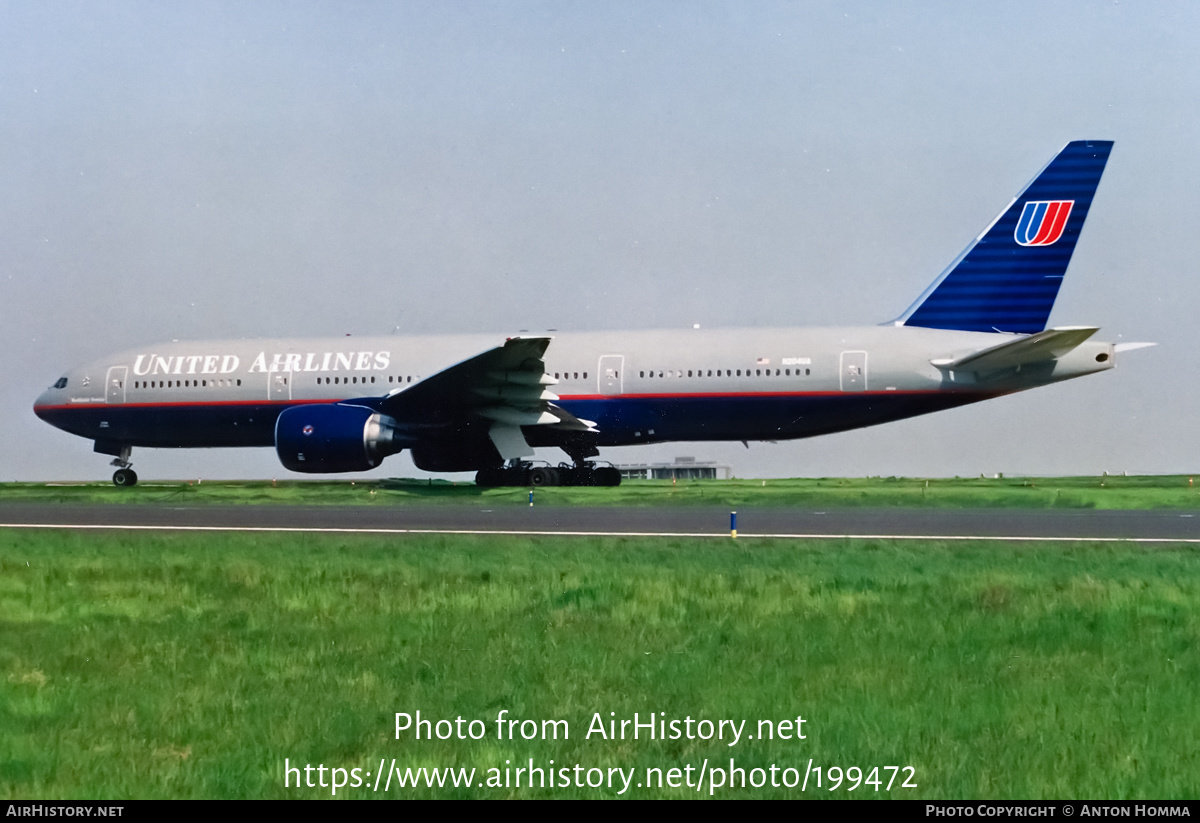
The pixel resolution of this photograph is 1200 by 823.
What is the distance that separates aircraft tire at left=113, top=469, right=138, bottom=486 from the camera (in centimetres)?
3288

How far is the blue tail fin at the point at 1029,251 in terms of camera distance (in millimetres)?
28109

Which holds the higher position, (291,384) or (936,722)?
(291,384)

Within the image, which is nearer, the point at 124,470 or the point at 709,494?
the point at 709,494

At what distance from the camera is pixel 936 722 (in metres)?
6.36

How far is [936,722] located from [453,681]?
2.81m

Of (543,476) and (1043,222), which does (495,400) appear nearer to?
(543,476)

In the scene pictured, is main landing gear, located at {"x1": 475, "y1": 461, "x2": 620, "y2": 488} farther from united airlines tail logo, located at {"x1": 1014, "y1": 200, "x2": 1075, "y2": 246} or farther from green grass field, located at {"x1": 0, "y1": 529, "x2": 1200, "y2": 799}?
green grass field, located at {"x1": 0, "y1": 529, "x2": 1200, "y2": 799}

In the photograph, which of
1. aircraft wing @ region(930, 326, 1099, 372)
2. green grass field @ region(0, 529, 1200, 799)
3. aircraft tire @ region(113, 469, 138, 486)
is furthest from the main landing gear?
green grass field @ region(0, 529, 1200, 799)

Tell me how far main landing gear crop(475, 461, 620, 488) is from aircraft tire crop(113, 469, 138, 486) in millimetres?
10070

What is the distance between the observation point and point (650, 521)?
19.8m

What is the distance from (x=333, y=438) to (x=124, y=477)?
9.45 m

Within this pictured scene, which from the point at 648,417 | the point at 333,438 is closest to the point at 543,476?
the point at 648,417
